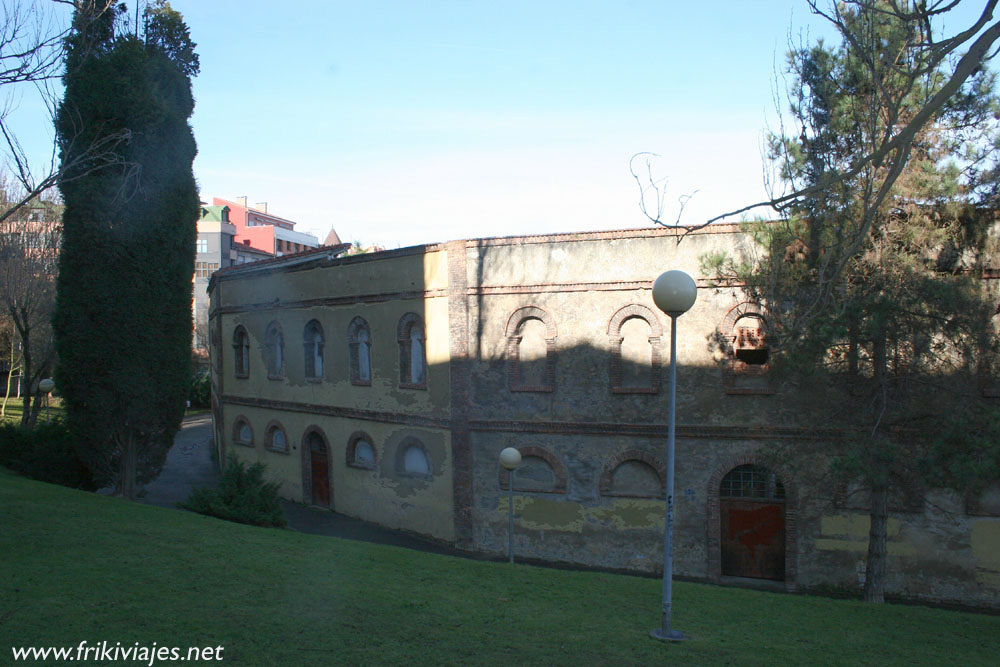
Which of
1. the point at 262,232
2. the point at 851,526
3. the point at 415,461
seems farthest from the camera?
the point at 262,232

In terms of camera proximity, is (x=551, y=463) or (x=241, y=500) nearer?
(x=241, y=500)

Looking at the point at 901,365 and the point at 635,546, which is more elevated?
the point at 901,365

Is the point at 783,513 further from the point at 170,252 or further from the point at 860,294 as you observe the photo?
the point at 170,252

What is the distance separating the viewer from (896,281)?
1189cm

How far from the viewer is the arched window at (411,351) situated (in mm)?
19469

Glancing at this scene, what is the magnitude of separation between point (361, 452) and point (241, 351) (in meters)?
8.05

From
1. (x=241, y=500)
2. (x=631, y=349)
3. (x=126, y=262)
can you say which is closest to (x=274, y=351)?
(x=126, y=262)

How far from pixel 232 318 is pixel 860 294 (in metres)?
21.6

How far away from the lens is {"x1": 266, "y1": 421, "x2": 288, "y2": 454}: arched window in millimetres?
24531

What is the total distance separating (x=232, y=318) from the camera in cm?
2700

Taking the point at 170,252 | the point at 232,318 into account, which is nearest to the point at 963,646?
the point at 170,252

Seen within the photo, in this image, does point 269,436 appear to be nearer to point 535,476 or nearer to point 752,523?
point 535,476

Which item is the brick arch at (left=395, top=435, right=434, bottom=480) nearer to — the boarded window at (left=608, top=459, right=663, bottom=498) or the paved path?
the paved path

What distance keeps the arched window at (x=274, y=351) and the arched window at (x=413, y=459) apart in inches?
261
